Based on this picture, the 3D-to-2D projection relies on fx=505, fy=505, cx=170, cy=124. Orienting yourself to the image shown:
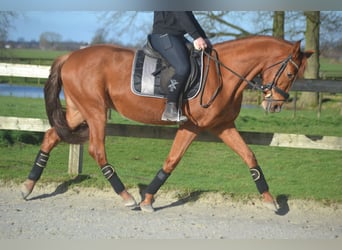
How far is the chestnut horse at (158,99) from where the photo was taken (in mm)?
5488

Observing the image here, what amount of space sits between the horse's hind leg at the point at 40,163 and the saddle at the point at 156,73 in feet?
4.17

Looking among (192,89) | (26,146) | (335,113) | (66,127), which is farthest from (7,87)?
(192,89)

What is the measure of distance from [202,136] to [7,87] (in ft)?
42.2

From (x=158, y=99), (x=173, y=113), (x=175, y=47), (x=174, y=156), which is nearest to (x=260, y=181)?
(x=174, y=156)

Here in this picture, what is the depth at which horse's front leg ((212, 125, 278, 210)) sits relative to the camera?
5.65 m

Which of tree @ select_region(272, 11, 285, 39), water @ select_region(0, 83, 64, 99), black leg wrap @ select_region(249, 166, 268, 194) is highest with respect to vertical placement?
black leg wrap @ select_region(249, 166, 268, 194)

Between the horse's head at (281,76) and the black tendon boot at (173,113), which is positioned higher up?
the horse's head at (281,76)

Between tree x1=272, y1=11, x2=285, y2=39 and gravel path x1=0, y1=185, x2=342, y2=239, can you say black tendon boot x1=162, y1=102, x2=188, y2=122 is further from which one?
tree x1=272, y1=11, x2=285, y2=39

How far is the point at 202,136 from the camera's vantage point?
21.3 feet

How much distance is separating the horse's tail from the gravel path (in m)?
0.74

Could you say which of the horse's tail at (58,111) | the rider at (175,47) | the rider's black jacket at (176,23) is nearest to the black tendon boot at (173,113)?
the rider at (175,47)

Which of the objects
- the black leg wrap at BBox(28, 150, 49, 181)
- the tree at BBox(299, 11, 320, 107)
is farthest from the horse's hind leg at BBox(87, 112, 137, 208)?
the tree at BBox(299, 11, 320, 107)

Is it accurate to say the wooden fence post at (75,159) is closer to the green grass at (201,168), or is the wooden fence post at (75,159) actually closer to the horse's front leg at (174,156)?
the green grass at (201,168)

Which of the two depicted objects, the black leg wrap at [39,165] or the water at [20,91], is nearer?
the black leg wrap at [39,165]
